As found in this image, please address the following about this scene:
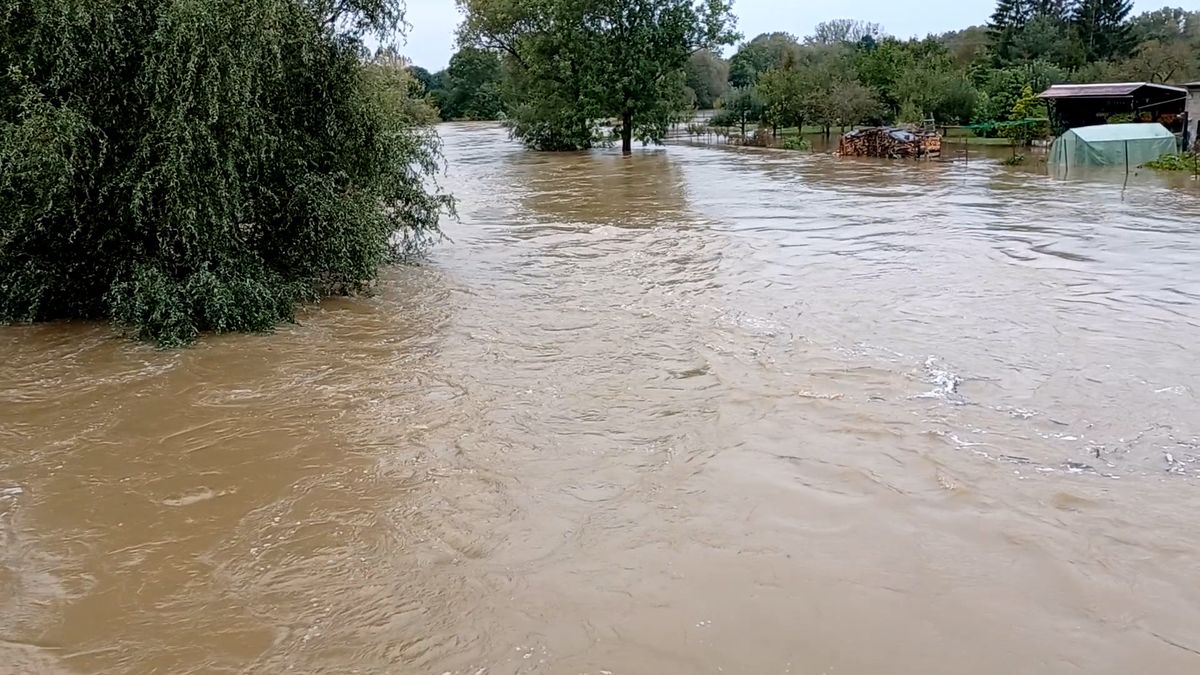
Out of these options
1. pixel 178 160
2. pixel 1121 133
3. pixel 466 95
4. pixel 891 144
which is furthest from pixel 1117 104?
pixel 466 95

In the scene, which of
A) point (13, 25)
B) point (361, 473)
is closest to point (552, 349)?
point (361, 473)

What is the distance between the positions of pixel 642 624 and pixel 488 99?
8713 cm

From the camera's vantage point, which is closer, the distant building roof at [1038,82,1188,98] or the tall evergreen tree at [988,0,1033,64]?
A: the distant building roof at [1038,82,1188,98]

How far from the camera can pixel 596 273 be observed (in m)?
14.7

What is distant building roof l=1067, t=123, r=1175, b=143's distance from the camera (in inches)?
1136

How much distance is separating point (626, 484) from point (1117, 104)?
118 feet

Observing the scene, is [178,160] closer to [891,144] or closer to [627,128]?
[891,144]

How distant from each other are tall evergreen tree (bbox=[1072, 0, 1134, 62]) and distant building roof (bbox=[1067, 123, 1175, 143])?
940 inches

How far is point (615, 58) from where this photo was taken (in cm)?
3894

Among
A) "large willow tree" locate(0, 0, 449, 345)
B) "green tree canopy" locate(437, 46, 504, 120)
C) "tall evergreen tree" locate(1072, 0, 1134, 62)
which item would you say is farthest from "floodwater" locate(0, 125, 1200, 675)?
"green tree canopy" locate(437, 46, 504, 120)

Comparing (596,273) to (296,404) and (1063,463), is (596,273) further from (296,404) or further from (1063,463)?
(1063,463)

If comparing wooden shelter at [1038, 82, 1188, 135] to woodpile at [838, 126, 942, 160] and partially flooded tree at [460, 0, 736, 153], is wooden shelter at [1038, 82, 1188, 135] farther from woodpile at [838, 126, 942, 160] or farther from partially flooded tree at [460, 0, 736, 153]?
partially flooded tree at [460, 0, 736, 153]

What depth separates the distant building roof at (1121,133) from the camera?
28.9 m

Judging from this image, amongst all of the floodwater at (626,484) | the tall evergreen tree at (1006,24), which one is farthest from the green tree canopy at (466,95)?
the floodwater at (626,484)
